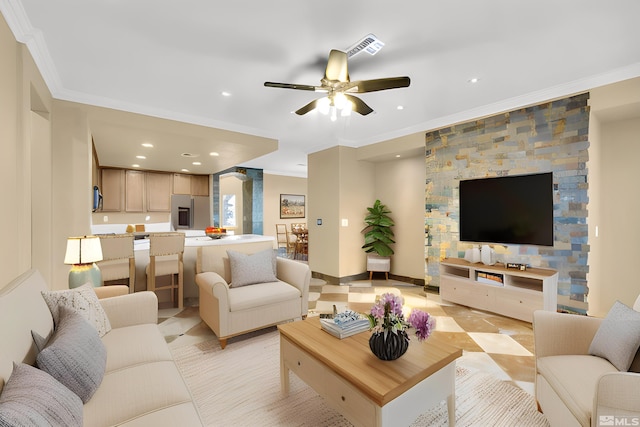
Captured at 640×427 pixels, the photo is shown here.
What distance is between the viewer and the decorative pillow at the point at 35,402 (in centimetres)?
76

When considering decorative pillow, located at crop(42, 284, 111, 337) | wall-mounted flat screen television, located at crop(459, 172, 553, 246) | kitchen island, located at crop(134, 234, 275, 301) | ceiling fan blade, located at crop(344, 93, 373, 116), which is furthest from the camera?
kitchen island, located at crop(134, 234, 275, 301)

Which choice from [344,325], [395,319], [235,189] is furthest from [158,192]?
[395,319]

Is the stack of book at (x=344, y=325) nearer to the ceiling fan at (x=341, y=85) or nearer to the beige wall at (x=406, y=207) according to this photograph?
the ceiling fan at (x=341, y=85)

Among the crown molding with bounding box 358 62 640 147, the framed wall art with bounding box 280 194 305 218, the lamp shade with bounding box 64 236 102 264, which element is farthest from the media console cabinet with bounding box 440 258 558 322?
the framed wall art with bounding box 280 194 305 218

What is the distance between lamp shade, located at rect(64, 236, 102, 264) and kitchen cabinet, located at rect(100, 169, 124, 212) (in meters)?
4.78

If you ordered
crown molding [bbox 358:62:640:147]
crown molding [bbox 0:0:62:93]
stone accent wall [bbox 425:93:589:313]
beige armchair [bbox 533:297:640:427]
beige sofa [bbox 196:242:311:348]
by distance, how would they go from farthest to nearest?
stone accent wall [bbox 425:93:589:313] < crown molding [bbox 358:62:640:147] < beige sofa [bbox 196:242:311:348] < crown molding [bbox 0:0:62:93] < beige armchair [bbox 533:297:640:427]

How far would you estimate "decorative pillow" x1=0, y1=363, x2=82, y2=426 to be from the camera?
2.51 ft

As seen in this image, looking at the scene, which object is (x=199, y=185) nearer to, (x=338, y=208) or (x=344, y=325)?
(x=338, y=208)

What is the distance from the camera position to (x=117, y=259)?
3336 mm

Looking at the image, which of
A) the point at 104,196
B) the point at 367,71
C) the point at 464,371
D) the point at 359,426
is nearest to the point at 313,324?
the point at 359,426

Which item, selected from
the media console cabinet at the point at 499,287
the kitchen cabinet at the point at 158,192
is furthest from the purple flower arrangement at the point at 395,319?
the kitchen cabinet at the point at 158,192

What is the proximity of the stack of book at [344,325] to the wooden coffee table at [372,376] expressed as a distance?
4cm

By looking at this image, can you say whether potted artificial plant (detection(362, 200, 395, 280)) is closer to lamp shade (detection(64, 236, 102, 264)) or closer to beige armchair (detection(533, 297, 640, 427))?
beige armchair (detection(533, 297, 640, 427))

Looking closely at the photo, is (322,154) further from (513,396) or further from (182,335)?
(513,396)
